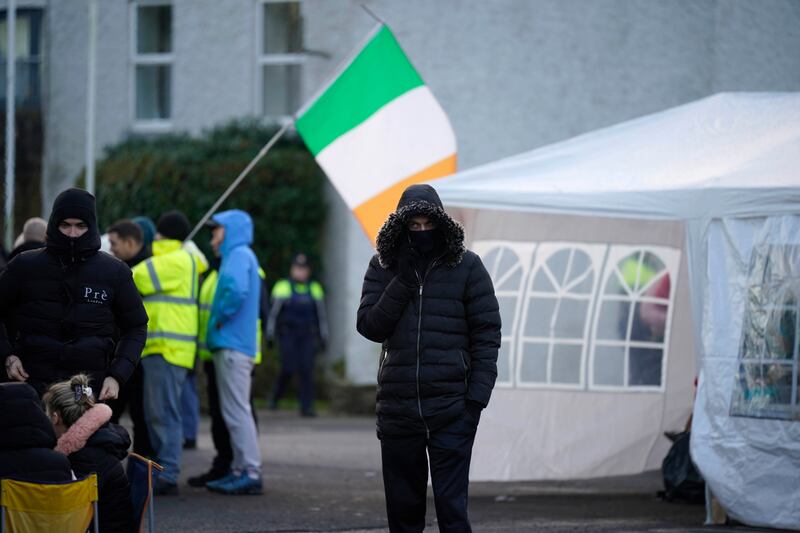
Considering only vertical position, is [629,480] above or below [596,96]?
below

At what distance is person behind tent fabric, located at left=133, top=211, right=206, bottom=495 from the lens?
980cm

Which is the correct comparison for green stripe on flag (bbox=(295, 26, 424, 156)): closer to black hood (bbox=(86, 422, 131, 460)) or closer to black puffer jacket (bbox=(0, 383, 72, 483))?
black hood (bbox=(86, 422, 131, 460))

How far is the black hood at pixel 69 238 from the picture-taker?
7176 millimetres

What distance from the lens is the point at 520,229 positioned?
36.6 ft

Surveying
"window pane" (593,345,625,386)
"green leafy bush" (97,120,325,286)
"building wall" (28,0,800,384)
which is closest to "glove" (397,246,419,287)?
"window pane" (593,345,625,386)

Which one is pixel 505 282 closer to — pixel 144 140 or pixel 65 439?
pixel 65 439

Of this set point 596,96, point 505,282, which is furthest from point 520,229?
point 596,96

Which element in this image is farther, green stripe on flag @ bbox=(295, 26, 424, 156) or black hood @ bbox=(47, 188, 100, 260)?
green stripe on flag @ bbox=(295, 26, 424, 156)

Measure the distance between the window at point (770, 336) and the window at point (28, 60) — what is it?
1504cm

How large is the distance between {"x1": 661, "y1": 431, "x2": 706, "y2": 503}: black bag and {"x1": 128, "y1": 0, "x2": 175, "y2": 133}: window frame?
12272 millimetres

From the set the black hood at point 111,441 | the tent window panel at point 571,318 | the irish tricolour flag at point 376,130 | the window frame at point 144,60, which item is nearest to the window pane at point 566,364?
the tent window panel at point 571,318

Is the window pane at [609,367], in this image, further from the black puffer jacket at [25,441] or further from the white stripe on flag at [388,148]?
the black puffer jacket at [25,441]

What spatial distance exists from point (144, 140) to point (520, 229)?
34.3ft

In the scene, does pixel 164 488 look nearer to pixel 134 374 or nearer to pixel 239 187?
pixel 134 374
